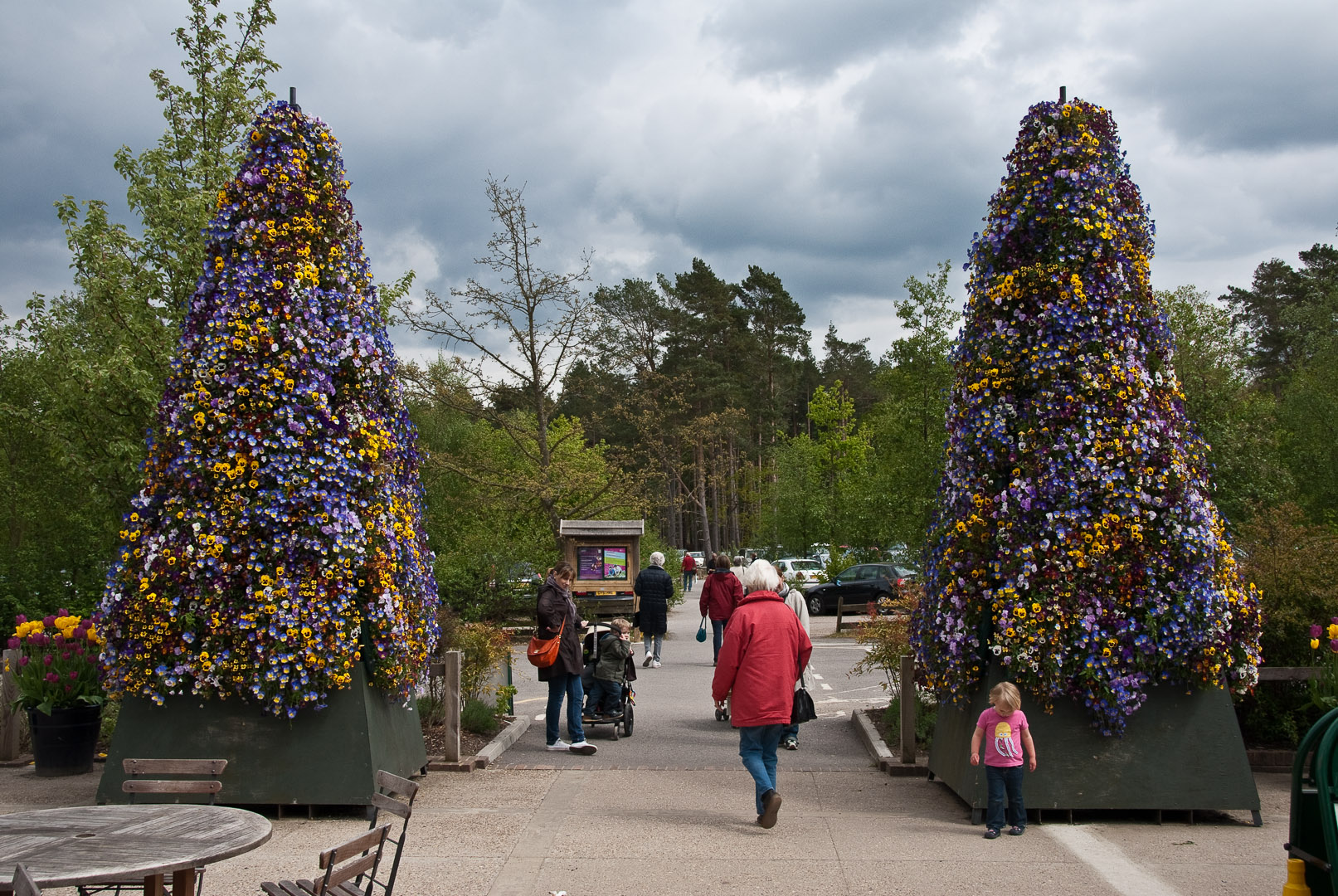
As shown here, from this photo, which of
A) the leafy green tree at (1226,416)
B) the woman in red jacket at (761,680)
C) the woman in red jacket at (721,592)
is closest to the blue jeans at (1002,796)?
the woman in red jacket at (761,680)

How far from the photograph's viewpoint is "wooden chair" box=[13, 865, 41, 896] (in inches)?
135

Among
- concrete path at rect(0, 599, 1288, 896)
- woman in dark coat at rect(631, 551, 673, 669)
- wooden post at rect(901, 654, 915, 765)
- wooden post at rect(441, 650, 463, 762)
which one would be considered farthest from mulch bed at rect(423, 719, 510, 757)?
woman in dark coat at rect(631, 551, 673, 669)

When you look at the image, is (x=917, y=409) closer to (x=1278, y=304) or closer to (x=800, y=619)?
(x=800, y=619)

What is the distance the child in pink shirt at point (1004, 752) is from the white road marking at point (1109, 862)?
1.05ft

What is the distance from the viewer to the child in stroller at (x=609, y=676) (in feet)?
37.7

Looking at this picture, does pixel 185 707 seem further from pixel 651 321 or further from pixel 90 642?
pixel 651 321

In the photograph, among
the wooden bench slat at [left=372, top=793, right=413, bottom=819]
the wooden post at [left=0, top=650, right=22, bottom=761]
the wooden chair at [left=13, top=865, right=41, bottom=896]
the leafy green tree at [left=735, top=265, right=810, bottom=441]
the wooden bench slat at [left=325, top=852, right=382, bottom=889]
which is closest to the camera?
the wooden chair at [left=13, top=865, right=41, bottom=896]

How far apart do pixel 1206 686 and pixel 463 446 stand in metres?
32.3

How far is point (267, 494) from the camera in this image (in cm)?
761

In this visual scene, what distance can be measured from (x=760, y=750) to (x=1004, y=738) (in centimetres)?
167

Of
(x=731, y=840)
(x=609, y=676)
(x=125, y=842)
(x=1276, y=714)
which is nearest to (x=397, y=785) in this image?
(x=125, y=842)

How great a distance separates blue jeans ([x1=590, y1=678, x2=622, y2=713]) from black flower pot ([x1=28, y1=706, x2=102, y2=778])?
4.84 metres

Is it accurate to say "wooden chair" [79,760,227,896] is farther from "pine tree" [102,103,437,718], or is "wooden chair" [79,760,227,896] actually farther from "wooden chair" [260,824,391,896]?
"pine tree" [102,103,437,718]

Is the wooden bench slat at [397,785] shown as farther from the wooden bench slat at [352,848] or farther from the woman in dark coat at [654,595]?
the woman in dark coat at [654,595]
